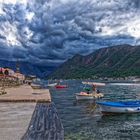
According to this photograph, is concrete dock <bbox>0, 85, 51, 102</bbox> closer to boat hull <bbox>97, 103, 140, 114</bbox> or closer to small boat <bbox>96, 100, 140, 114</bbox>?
boat hull <bbox>97, 103, 140, 114</bbox>

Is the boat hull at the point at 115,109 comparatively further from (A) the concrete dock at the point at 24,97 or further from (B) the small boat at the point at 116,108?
(A) the concrete dock at the point at 24,97

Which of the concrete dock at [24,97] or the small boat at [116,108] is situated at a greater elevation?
the concrete dock at [24,97]

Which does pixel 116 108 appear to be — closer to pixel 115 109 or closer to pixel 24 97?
pixel 115 109

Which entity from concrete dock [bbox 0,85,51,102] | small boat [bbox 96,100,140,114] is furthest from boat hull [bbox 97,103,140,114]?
concrete dock [bbox 0,85,51,102]

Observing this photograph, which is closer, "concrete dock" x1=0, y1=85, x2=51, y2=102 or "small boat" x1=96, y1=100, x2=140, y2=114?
"small boat" x1=96, y1=100, x2=140, y2=114

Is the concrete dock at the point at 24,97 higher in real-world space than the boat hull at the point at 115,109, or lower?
higher

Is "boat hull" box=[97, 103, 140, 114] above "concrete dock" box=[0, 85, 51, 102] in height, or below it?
below

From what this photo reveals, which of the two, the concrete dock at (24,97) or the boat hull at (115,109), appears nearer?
the boat hull at (115,109)

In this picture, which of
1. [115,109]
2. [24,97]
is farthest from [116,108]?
[24,97]

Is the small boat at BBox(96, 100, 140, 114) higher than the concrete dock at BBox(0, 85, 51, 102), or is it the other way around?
the concrete dock at BBox(0, 85, 51, 102)

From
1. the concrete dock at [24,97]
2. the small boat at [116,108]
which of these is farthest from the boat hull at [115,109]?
the concrete dock at [24,97]

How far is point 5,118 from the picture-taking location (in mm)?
30938

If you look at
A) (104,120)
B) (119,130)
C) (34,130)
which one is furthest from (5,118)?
(104,120)

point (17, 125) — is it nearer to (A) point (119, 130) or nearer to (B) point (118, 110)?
(A) point (119, 130)
